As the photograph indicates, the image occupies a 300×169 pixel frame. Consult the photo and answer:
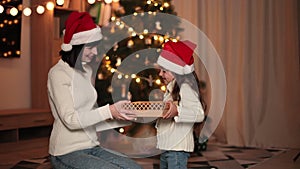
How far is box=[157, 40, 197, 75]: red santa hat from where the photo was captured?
188 centimetres

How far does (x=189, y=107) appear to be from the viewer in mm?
1783

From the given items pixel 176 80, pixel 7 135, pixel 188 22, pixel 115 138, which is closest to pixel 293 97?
pixel 188 22

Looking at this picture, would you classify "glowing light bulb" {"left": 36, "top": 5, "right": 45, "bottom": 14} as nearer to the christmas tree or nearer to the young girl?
the christmas tree

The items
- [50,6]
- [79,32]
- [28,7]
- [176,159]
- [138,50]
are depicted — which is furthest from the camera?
[28,7]

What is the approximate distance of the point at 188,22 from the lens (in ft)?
14.3

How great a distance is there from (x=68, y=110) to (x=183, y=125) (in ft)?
1.92

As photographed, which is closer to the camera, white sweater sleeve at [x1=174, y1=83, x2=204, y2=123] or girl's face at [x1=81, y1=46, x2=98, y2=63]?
girl's face at [x1=81, y1=46, x2=98, y2=63]

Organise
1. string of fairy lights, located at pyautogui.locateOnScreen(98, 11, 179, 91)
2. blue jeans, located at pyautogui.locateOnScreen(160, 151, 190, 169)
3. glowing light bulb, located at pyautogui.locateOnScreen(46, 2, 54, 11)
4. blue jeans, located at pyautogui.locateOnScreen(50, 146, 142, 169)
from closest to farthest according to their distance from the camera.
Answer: blue jeans, located at pyautogui.locateOnScreen(50, 146, 142, 169) < blue jeans, located at pyautogui.locateOnScreen(160, 151, 190, 169) < string of fairy lights, located at pyautogui.locateOnScreen(98, 11, 179, 91) < glowing light bulb, located at pyautogui.locateOnScreen(46, 2, 54, 11)

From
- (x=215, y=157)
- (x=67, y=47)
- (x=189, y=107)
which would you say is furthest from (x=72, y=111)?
(x=215, y=157)

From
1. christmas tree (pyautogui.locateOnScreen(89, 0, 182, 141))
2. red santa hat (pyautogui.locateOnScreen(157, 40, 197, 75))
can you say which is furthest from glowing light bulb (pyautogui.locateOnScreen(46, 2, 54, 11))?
red santa hat (pyautogui.locateOnScreen(157, 40, 197, 75))

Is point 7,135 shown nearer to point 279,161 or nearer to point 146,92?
point 146,92

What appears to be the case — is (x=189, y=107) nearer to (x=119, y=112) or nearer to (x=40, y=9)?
(x=119, y=112)

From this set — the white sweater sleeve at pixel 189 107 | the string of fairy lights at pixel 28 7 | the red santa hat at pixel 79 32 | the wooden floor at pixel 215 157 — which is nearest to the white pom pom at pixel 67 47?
the red santa hat at pixel 79 32

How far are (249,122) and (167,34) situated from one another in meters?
1.30
